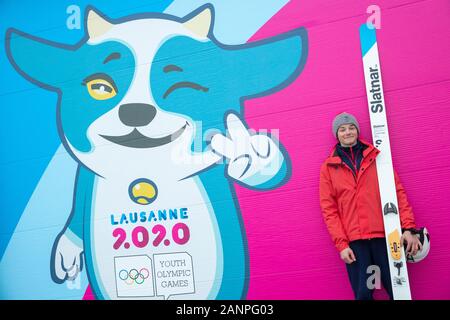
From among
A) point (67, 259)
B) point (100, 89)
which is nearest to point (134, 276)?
point (67, 259)

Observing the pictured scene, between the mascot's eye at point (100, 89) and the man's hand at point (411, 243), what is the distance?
2.14 m

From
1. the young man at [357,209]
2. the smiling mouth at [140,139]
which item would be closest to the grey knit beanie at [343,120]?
the young man at [357,209]

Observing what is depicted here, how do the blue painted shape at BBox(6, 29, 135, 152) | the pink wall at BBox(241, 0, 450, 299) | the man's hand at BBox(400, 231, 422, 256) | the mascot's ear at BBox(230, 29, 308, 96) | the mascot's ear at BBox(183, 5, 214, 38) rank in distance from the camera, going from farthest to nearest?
the blue painted shape at BBox(6, 29, 135, 152), the mascot's ear at BBox(183, 5, 214, 38), the mascot's ear at BBox(230, 29, 308, 96), the pink wall at BBox(241, 0, 450, 299), the man's hand at BBox(400, 231, 422, 256)

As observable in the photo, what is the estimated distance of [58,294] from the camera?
3553 millimetres

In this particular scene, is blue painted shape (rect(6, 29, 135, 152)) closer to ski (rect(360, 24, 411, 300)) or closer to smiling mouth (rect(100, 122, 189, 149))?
smiling mouth (rect(100, 122, 189, 149))

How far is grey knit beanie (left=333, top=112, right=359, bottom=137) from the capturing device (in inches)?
112

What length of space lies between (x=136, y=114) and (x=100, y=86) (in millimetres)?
362

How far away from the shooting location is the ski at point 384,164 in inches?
106

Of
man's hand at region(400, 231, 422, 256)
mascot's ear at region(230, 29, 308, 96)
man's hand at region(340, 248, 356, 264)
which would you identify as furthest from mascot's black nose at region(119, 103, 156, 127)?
man's hand at region(400, 231, 422, 256)

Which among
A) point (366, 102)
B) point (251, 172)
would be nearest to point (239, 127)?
point (251, 172)
